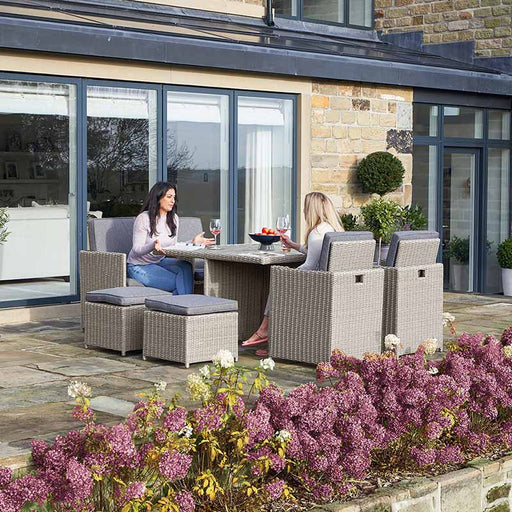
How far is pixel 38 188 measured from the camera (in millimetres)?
9672

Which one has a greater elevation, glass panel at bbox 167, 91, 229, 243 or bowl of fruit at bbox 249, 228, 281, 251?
glass panel at bbox 167, 91, 229, 243

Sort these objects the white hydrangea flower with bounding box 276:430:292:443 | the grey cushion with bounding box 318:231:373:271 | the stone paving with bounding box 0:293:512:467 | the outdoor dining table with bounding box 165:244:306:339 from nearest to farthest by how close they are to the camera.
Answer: the white hydrangea flower with bounding box 276:430:292:443
the stone paving with bounding box 0:293:512:467
the grey cushion with bounding box 318:231:373:271
the outdoor dining table with bounding box 165:244:306:339

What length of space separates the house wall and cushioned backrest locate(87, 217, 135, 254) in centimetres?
349

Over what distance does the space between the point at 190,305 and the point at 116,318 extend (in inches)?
29.3

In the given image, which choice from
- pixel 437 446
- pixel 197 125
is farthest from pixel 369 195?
pixel 437 446

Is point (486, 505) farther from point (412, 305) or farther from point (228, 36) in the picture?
point (228, 36)

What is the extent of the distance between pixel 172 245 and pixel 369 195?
4.16 m

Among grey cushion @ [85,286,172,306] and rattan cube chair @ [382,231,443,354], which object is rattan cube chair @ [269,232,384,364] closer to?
rattan cube chair @ [382,231,443,354]

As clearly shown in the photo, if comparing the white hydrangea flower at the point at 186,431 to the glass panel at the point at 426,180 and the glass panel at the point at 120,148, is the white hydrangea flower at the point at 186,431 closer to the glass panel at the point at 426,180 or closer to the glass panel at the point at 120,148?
the glass panel at the point at 120,148

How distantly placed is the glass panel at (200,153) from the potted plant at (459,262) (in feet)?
13.5

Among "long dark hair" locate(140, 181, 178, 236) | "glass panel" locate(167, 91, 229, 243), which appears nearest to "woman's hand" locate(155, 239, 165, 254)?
"long dark hair" locate(140, 181, 178, 236)

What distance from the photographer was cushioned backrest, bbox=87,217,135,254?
895 cm

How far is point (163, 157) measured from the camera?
416 inches

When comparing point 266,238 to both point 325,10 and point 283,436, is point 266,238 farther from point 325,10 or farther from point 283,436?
point 325,10
